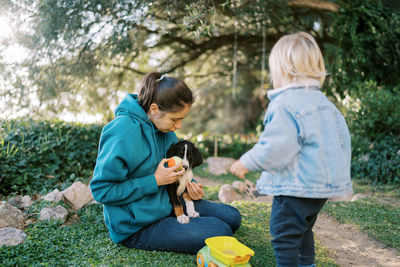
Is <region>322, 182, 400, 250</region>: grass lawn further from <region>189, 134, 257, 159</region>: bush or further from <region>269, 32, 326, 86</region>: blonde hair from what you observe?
<region>189, 134, 257, 159</region>: bush

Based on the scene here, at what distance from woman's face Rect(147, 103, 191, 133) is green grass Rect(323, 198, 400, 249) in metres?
2.24

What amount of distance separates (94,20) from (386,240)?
530 centimetres

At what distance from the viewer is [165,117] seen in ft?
8.65

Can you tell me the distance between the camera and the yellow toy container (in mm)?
2146

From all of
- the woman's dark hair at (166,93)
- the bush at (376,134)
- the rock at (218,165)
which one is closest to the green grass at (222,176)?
the rock at (218,165)

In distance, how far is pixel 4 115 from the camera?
513 cm

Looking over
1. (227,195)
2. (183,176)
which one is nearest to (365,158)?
(227,195)

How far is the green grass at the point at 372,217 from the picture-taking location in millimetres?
3229

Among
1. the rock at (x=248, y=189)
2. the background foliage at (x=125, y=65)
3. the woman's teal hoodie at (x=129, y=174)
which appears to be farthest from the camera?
the rock at (x=248, y=189)

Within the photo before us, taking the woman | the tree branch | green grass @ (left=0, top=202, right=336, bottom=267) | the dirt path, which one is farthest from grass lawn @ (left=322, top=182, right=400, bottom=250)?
the tree branch

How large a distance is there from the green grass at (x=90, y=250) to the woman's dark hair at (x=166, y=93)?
1.17 metres

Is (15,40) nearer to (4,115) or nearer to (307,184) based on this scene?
(4,115)

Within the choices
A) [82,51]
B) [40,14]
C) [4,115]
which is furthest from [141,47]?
[4,115]

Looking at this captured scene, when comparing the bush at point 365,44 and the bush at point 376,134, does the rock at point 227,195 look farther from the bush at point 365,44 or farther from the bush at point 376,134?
the bush at point 365,44
